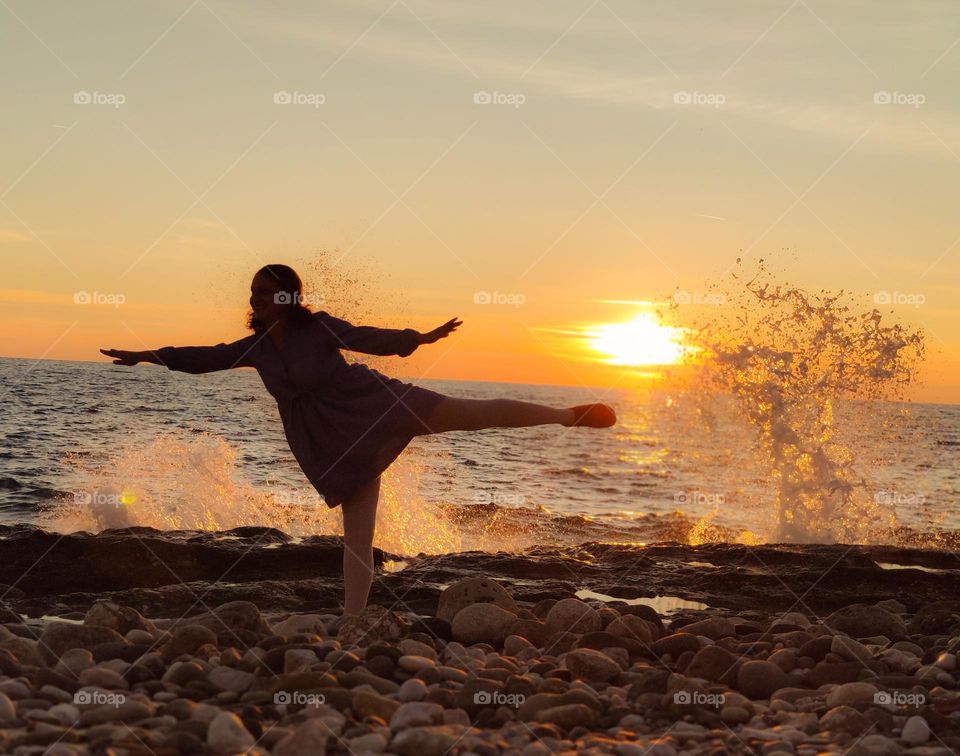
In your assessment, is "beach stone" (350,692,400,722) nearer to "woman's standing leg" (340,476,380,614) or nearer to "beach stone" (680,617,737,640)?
"woman's standing leg" (340,476,380,614)

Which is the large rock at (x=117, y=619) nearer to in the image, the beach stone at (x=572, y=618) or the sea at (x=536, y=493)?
the beach stone at (x=572, y=618)

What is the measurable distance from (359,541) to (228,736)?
2.41m

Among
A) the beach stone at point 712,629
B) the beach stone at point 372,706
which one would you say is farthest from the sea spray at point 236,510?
the beach stone at point 372,706

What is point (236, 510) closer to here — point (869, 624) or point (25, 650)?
point (25, 650)

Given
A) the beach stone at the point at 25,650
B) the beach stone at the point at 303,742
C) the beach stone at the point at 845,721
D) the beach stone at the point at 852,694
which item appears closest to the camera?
the beach stone at the point at 303,742

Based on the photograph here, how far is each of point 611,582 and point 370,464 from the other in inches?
139

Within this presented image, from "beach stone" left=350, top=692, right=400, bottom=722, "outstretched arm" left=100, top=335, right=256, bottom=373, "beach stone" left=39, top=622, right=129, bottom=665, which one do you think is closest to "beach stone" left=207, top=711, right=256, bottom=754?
"beach stone" left=350, top=692, right=400, bottom=722

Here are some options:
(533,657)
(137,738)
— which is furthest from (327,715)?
(533,657)

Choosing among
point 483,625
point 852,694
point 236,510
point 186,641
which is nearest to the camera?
point 852,694

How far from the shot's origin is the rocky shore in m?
4.02

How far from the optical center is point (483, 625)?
6133 mm

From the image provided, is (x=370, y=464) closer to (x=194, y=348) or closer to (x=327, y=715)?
(x=194, y=348)

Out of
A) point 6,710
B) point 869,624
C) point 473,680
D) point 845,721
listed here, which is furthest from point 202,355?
point 869,624

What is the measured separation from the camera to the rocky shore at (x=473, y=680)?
13.2ft
